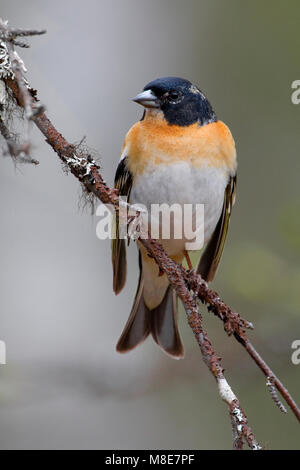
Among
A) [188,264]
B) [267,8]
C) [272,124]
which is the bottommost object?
[188,264]

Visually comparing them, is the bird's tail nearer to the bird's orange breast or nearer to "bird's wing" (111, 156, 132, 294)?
"bird's wing" (111, 156, 132, 294)

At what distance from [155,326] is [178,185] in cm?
99

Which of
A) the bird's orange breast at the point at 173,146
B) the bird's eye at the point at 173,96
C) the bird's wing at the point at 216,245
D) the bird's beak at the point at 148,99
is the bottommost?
the bird's wing at the point at 216,245

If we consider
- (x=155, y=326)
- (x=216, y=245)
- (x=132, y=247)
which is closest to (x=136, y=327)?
(x=155, y=326)

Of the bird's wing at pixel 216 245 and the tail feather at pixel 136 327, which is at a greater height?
the bird's wing at pixel 216 245

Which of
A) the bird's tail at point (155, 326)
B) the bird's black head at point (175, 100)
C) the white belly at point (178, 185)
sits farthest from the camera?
the bird's tail at point (155, 326)

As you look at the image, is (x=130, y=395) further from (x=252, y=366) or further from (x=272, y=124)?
(x=272, y=124)

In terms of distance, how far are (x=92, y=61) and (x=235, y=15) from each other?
1931 millimetres

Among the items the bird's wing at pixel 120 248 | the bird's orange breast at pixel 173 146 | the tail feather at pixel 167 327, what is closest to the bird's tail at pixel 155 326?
the tail feather at pixel 167 327

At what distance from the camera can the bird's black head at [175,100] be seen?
378 centimetres

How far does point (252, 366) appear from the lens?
14.1ft

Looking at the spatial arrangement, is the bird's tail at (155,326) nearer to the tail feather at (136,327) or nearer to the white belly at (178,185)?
the tail feather at (136,327)

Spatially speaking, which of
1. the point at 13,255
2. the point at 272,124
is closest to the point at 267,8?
the point at 272,124

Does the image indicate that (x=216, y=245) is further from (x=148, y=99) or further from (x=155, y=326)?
(x=148, y=99)
